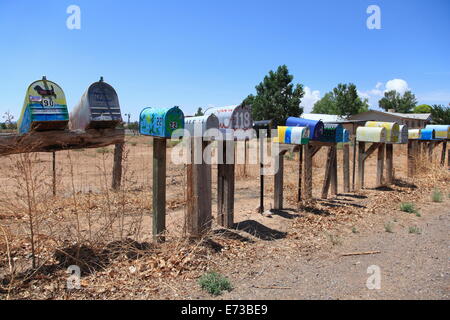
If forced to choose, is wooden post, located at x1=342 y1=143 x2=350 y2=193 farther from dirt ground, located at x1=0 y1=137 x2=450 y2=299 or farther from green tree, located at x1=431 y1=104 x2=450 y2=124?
green tree, located at x1=431 y1=104 x2=450 y2=124

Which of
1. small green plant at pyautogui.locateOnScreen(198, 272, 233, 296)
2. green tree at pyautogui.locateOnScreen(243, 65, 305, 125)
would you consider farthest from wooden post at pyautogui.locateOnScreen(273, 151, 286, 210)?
green tree at pyautogui.locateOnScreen(243, 65, 305, 125)

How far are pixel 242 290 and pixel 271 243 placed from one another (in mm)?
1153

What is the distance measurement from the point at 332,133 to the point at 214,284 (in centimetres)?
384

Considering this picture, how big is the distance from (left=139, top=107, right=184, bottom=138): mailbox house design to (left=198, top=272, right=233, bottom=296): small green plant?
134cm

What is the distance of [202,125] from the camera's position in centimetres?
354

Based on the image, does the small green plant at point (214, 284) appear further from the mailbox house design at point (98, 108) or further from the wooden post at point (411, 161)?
the wooden post at point (411, 161)

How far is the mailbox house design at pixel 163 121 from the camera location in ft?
10.6

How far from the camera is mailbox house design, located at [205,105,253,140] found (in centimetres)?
389

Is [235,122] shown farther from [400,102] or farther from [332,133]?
[400,102]
